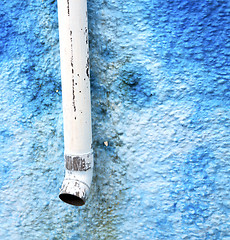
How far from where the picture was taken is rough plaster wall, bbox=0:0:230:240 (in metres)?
0.74

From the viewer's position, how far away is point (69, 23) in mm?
707

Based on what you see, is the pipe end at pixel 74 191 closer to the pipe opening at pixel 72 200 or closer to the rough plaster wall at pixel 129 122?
the pipe opening at pixel 72 200

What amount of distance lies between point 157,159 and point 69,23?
45 centimetres

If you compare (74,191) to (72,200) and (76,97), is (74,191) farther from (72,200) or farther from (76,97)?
(76,97)

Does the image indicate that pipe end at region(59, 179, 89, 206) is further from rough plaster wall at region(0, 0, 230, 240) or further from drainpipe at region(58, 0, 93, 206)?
rough plaster wall at region(0, 0, 230, 240)

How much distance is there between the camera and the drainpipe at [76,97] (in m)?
0.71

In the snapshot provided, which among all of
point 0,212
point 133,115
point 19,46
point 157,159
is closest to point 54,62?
point 19,46

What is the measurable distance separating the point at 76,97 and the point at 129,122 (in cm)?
18

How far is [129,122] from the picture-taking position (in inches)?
32.1

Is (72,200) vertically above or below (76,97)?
below

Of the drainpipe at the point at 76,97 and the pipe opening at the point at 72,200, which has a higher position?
the drainpipe at the point at 76,97

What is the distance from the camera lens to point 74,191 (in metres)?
0.75

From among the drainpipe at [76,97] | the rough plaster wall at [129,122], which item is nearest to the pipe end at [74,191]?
the drainpipe at [76,97]

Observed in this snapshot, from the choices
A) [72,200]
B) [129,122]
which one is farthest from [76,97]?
[72,200]
